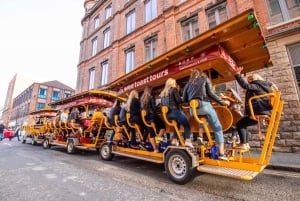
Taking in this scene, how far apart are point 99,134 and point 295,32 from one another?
10.5 metres


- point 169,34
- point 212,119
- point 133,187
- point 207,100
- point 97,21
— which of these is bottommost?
point 133,187

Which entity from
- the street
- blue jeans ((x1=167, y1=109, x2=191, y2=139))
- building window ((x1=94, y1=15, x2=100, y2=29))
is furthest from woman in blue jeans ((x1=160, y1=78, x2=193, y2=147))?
building window ((x1=94, y1=15, x2=100, y2=29))

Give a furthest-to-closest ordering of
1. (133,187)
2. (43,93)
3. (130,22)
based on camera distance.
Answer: (43,93), (130,22), (133,187)

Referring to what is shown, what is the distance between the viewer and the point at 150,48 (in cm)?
1353

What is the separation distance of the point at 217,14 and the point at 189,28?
1.97 m

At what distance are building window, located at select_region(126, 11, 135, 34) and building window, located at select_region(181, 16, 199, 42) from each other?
225 inches

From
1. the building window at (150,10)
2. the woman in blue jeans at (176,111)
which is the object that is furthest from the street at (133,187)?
the building window at (150,10)

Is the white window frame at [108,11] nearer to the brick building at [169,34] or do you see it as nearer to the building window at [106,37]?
the brick building at [169,34]

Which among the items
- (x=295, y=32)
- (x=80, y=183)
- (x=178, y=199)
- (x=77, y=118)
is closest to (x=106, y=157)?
(x=80, y=183)

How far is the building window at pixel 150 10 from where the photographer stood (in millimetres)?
14044

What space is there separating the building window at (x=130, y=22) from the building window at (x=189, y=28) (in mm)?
5704

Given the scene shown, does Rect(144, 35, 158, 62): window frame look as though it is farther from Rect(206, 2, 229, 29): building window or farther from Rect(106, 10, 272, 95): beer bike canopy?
Rect(106, 10, 272, 95): beer bike canopy

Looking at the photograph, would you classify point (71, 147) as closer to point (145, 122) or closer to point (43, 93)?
point (145, 122)

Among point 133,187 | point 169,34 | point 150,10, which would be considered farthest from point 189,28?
point 133,187
